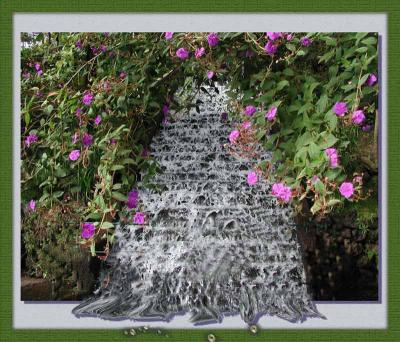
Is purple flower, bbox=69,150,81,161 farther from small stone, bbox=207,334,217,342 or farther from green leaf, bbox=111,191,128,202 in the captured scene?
small stone, bbox=207,334,217,342

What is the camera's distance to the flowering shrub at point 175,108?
218 cm

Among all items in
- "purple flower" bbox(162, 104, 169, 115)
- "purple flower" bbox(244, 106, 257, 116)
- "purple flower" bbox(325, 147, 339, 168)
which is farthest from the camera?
"purple flower" bbox(162, 104, 169, 115)

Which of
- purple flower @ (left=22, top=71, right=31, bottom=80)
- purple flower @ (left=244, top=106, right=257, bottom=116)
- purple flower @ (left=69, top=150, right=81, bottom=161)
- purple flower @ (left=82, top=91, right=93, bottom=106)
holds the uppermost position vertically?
purple flower @ (left=22, top=71, right=31, bottom=80)

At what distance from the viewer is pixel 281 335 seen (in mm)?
2285

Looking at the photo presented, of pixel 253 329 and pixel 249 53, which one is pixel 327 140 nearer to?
pixel 249 53

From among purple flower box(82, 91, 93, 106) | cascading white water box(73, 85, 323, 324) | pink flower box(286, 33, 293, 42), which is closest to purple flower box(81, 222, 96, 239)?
cascading white water box(73, 85, 323, 324)

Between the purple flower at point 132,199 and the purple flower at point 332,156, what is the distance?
0.92 meters

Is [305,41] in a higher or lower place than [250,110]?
higher

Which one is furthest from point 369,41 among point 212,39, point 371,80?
point 212,39

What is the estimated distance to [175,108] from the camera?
9.15 ft

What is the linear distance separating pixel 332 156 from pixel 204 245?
906 mm

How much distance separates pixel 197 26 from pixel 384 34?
2.37ft

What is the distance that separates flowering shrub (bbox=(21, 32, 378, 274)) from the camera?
2.18 m
